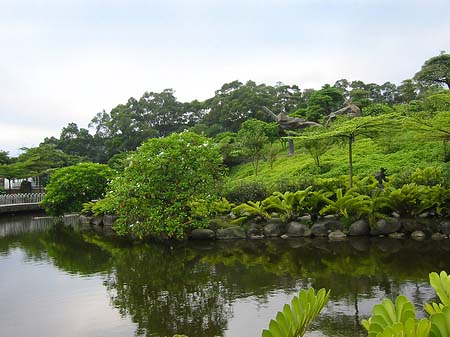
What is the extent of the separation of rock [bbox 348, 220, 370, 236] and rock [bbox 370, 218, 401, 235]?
0.19 metres

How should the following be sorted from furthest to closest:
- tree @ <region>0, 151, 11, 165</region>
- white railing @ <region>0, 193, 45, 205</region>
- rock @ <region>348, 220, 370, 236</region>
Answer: tree @ <region>0, 151, 11, 165</region>
white railing @ <region>0, 193, 45, 205</region>
rock @ <region>348, 220, 370, 236</region>

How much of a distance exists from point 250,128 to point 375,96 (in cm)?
1923

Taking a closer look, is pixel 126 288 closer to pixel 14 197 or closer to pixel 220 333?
pixel 220 333

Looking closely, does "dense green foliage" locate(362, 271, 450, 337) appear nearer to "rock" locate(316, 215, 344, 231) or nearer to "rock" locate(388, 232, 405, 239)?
"rock" locate(388, 232, 405, 239)

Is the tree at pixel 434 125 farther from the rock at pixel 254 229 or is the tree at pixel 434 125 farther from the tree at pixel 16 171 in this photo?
the tree at pixel 16 171

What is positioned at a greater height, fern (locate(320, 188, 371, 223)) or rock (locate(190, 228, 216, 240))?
fern (locate(320, 188, 371, 223))

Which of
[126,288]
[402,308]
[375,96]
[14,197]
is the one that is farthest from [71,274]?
[375,96]

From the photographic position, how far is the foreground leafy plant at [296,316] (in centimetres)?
143

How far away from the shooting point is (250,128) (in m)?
27.8

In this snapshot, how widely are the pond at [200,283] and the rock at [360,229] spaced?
1.56ft

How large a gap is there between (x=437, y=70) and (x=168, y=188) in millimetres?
23975

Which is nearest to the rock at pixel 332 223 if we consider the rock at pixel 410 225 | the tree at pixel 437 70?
the rock at pixel 410 225

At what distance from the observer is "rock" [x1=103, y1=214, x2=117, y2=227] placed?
58.9 feet

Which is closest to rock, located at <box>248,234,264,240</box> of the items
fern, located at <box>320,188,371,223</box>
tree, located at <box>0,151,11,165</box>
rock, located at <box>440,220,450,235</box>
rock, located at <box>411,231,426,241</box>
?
fern, located at <box>320,188,371,223</box>
